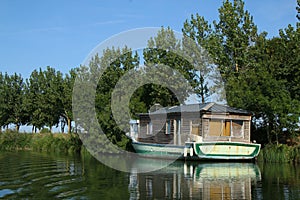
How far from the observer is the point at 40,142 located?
44.0 m

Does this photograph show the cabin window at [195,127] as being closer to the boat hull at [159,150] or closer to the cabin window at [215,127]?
the cabin window at [215,127]

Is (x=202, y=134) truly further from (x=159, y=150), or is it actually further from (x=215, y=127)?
(x=159, y=150)

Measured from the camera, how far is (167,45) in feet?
140

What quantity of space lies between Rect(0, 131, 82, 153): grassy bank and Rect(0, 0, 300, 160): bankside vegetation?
15.8ft

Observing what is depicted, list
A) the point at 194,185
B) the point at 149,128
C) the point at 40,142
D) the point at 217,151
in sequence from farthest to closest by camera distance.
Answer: the point at 40,142
the point at 149,128
the point at 217,151
the point at 194,185

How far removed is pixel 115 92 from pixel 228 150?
16743 millimetres

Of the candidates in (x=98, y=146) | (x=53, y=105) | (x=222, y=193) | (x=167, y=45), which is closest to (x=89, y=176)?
(x=222, y=193)

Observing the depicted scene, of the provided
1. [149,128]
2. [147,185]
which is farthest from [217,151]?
[147,185]

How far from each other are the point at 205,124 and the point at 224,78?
38.3ft

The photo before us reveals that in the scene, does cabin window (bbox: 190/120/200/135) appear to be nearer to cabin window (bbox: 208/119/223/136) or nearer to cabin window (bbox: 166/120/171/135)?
cabin window (bbox: 208/119/223/136)

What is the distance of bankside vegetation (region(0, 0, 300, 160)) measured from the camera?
30.5m

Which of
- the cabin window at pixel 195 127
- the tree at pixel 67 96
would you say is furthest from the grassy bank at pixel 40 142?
the cabin window at pixel 195 127

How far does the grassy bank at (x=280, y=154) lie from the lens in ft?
88.3

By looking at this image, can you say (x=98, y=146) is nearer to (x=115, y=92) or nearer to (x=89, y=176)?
(x=115, y=92)
